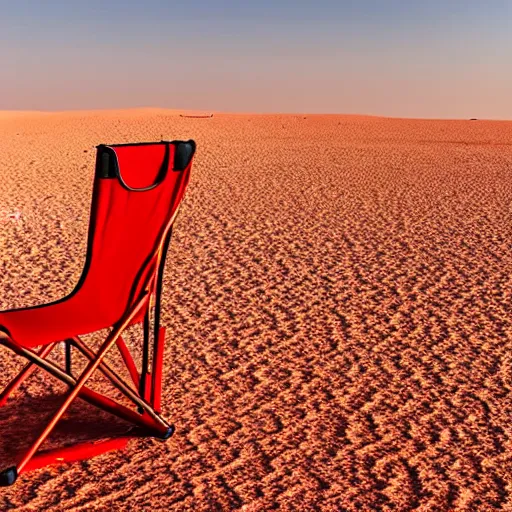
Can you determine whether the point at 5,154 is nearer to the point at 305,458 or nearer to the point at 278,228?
the point at 278,228

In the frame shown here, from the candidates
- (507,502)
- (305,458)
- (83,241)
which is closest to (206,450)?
(305,458)

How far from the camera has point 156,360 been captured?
3.12 metres

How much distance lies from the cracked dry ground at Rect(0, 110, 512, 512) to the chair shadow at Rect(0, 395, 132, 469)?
1 cm

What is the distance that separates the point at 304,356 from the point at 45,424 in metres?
1.45

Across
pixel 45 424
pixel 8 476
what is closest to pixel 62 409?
pixel 8 476

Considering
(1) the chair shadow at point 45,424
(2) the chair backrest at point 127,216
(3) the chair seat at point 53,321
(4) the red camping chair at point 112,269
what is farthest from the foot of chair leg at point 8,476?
(2) the chair backrest at point 127,216

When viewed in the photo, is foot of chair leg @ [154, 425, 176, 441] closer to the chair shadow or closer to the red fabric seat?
the chair shadow

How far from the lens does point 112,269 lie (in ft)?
9.09

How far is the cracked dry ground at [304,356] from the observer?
2.76m

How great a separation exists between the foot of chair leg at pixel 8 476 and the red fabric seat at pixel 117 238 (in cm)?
42

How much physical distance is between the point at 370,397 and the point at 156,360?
40.5 inches

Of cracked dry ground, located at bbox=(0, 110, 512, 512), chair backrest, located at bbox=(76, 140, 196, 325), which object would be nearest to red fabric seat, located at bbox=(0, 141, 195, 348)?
chair backrest, located at bbox=(76, 140, 196, 325)

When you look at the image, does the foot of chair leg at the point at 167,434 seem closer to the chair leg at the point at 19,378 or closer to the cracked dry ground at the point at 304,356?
the cracked dry ground at the point at 304,356

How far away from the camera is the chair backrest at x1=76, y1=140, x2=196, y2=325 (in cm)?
265
